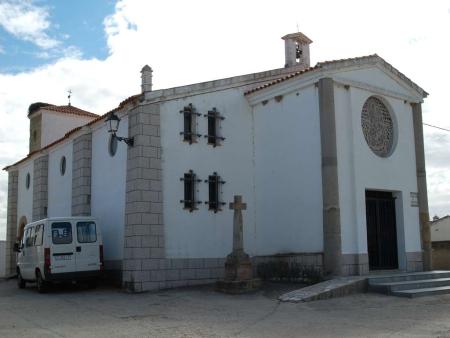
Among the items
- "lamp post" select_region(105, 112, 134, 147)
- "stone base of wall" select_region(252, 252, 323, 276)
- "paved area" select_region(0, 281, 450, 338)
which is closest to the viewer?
"paved area" select_region(0, 281, 450, 338)

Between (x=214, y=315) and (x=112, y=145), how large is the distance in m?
7.45

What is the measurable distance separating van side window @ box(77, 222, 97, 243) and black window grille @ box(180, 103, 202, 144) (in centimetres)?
350

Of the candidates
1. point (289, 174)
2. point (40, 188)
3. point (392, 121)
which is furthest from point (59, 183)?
point (392, 121)

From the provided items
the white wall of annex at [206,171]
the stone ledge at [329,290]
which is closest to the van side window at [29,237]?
the white wall of annex at [206,171]

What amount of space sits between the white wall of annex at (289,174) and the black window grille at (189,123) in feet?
7.45

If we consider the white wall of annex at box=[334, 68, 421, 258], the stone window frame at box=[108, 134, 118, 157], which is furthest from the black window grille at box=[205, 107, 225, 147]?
the white wall of annex at box=[334, 68, 421, 258]

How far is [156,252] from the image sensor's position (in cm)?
1446

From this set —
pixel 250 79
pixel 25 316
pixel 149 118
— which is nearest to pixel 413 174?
pixel 250 79

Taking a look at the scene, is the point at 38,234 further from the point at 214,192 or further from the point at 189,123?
the point at 189,123

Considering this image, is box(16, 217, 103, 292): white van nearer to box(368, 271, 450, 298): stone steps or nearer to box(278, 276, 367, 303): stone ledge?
box(278, 276, 367, 303): stone ledge

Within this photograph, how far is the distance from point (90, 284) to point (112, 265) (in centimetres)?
81

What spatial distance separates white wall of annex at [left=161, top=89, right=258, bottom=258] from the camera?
1512cm

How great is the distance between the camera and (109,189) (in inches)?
640

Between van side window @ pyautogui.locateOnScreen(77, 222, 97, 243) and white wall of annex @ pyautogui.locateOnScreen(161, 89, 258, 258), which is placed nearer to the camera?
van side window @ pyautogui.locateOnScreen(77, 222, 97, 243)
